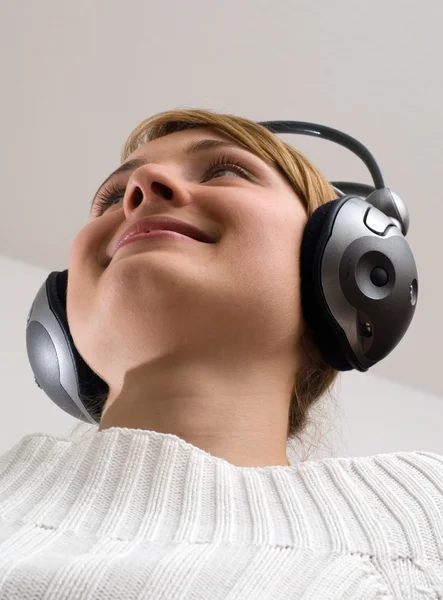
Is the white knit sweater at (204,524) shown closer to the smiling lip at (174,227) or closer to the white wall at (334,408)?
the smiling lip at (174,227)

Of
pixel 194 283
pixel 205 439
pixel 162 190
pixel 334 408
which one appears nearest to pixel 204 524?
pixel 205 439

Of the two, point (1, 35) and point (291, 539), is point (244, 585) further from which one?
point (1, 35)

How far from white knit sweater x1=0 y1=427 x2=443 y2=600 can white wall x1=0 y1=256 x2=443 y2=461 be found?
42 centimetres

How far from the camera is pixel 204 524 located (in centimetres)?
58

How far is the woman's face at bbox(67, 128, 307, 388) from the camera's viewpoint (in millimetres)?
709

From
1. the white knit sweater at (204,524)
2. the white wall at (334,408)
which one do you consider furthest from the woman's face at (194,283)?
the white wall at (334,408)

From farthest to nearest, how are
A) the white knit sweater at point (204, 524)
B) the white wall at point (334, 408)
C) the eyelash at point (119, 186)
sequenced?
the white wall at point (334, 408)
the eyelash at point (119, 186)
the white knit sweater at point (204, 524)

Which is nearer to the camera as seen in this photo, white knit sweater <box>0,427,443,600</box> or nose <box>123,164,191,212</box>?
white knit sweater <box>0,427,443,600</box>

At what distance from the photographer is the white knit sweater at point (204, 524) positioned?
1.55 ft

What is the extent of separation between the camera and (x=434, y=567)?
0.57 metres

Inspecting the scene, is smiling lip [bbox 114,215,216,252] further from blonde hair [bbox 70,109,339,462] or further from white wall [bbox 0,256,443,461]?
white wall [bbox 0,256,443,461]

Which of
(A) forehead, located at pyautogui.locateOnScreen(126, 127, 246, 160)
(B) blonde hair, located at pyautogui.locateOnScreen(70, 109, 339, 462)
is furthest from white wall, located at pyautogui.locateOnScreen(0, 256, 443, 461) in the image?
(A) forehead, located at pyautogui.locateOnScreen(126, 127, 246, 160)

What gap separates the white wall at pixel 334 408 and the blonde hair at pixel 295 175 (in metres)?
0.14

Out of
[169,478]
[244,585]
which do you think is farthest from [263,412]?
[244,585]
